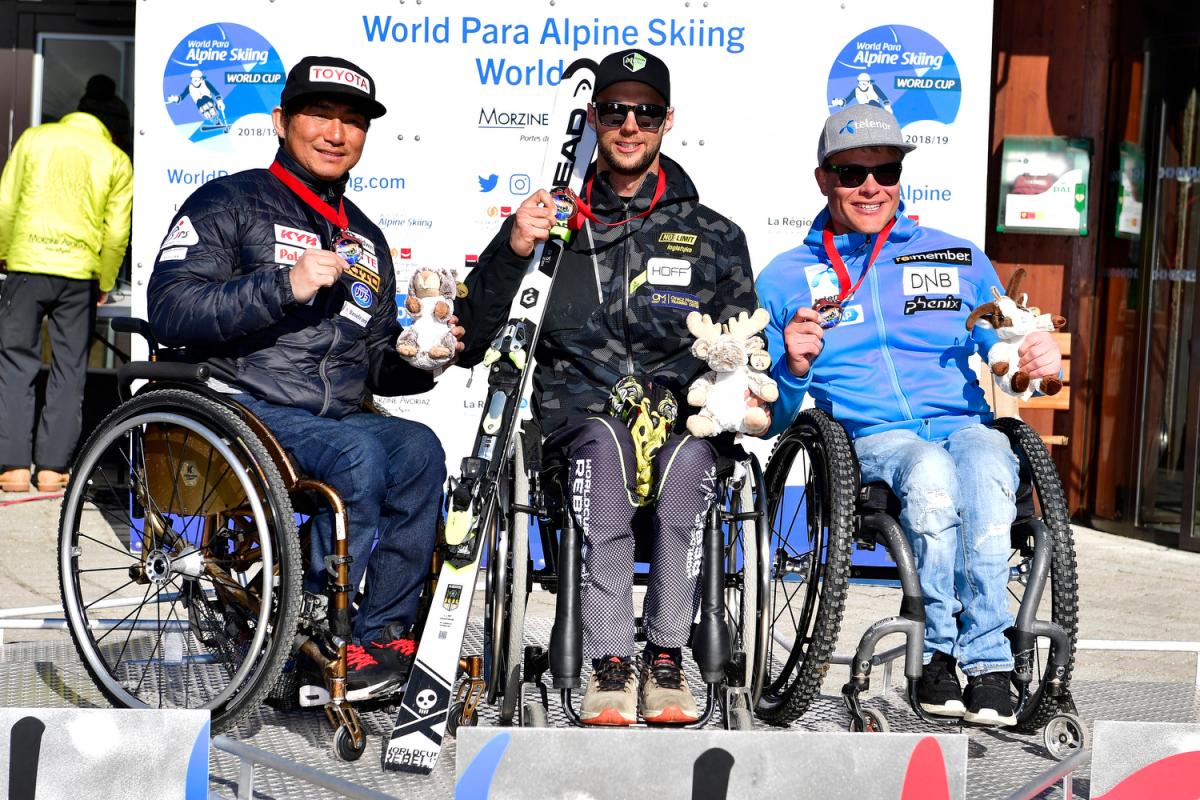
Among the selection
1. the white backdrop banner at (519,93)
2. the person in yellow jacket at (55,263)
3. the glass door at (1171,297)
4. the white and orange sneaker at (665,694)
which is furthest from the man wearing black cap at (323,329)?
the glass door at (1171,297)

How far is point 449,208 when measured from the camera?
17.5ft

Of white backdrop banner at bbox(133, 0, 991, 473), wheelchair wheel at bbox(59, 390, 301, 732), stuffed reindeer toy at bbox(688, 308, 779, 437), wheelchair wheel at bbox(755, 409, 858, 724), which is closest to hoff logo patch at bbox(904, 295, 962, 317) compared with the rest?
wheelchair wheel at bbox(755, 409, 858, 724)

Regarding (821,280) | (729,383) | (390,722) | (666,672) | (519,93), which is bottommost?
(390,722)


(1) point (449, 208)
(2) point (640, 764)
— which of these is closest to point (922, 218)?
(1) point (449, 208)

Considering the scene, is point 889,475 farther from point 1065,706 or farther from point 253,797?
point 253,797

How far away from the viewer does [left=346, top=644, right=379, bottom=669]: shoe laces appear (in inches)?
124

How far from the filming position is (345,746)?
294cm

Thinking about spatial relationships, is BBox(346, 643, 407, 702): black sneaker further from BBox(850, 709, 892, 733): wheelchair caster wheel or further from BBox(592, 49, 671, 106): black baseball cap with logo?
BBox(592, 49, 671, 106): black baseball cap with logo

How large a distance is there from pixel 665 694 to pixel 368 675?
69 cm

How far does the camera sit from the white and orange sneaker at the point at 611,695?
282cm

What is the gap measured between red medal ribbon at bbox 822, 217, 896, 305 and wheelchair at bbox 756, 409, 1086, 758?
1.20 feet

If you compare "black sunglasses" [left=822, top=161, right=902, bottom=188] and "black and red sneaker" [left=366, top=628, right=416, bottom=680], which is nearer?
"black and red sneaker" [left=366, top=628, right=416, bottom=680]

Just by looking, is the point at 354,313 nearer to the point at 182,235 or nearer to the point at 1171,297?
the point at 182,235

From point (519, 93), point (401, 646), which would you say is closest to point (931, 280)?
point (401, 646)
